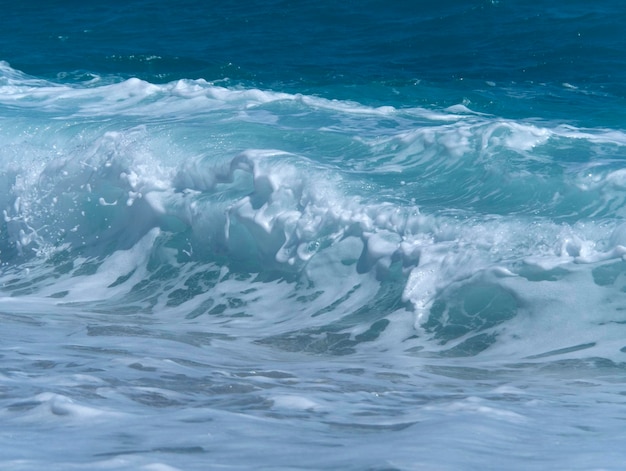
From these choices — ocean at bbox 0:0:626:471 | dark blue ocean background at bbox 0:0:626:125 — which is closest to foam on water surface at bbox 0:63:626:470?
ocean at bbox 0:0:626:471

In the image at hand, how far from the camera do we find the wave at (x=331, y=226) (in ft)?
19.6

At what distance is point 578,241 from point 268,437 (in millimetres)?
3486

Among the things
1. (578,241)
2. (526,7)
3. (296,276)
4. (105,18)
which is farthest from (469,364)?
(105,18)

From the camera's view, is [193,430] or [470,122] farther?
[470,122]

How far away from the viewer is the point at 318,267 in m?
7.03

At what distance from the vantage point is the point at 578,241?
626 centimetres

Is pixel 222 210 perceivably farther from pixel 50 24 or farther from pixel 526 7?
pixel 50 24

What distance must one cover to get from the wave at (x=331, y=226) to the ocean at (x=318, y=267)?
0.08ft

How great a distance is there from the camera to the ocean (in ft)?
11.8

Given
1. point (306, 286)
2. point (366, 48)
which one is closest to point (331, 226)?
point (306, 286)

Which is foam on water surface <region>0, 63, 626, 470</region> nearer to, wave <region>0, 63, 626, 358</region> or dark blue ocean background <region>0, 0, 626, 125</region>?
wave <region>0, 63, 626, 358</region>

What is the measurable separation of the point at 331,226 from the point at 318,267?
0.41 meters

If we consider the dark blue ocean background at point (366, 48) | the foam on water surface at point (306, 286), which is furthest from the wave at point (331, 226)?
the dark blue ocean background at point (366, 48)

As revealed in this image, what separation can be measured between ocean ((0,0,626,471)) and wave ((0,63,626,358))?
2cm
